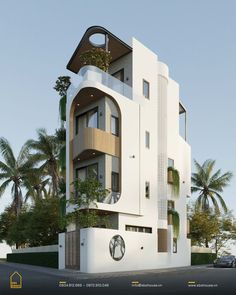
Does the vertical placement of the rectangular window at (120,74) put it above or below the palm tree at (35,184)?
above

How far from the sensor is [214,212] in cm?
5903

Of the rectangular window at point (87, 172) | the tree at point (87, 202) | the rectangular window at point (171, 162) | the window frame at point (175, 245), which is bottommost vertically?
the window frame at point (175, 245)

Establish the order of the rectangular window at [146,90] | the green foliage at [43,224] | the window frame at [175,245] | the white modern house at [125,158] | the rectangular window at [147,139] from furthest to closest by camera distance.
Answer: the green foliage at [43,224] → the window frame at [175,245] → the rectangular window at [146,90] → the rectangular window at [147,139] → the white modern house at [125,158]

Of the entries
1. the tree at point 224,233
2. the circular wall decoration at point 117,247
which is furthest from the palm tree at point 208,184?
the circular wall decoration at point 117,247

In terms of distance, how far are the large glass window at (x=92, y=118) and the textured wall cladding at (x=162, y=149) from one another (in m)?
6.36

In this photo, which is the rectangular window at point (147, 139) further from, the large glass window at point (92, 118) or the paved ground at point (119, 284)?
the paved ground at point (119, 284)

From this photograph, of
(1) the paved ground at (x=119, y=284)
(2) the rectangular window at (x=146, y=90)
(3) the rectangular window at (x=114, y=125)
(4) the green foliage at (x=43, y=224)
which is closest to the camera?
(1) the paved ground at (x=119, y=284)

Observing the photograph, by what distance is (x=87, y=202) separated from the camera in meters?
28.7

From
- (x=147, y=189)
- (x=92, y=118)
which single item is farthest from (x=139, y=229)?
(x=92, y=118)

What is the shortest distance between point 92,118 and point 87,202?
7.47m

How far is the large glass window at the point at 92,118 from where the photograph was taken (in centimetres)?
3342

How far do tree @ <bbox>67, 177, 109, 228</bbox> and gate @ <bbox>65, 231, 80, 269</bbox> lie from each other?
0.90 m

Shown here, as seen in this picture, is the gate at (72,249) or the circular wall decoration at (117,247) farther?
the gate at (72,249)

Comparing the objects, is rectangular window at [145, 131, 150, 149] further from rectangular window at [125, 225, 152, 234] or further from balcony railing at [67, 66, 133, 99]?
rectangular window at [125, 225, 152, 234]
